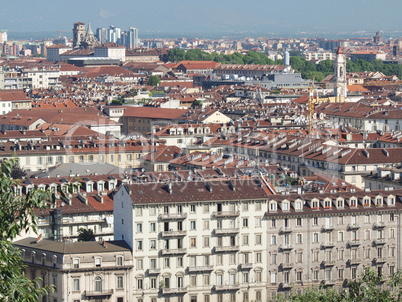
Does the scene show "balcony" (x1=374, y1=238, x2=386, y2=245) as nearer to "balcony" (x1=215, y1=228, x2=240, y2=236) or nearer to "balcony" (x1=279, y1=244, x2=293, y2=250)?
"balcony" (x1=279, y1=244, x2=293, y2=250)

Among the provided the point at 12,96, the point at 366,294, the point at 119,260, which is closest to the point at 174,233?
the point at 119,260

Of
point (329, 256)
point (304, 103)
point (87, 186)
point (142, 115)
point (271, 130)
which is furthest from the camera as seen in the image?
point (304, 103)

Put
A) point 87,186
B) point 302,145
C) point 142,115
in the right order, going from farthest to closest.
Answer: point 142,115 < point 302,145 < point 87,186

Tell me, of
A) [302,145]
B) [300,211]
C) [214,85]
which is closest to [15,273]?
[300,211]

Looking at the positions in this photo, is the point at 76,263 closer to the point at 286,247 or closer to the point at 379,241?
the point at 286,247

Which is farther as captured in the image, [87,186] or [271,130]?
[271,130]

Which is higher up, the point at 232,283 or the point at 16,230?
the point at 16,230

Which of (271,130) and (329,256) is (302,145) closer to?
(271,130)
